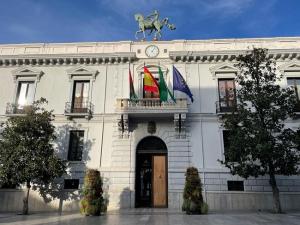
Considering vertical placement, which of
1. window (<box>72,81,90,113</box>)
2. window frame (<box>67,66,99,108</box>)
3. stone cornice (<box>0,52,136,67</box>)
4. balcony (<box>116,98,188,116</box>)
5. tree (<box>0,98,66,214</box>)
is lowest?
tree (<box>0,98,66,214</box>)

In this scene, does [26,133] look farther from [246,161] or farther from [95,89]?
[246,161]

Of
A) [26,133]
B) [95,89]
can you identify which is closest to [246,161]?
[95,89]

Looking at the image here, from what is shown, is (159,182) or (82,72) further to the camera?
(82,72)

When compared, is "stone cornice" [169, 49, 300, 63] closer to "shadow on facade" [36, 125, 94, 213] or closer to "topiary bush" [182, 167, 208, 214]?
"shadow on facade" [36, 125, 94, 213]

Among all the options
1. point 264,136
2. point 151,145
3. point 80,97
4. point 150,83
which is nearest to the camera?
point 264,136

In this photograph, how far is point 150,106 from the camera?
16906mm

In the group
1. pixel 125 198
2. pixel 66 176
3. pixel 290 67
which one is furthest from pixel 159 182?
pixel 290 67

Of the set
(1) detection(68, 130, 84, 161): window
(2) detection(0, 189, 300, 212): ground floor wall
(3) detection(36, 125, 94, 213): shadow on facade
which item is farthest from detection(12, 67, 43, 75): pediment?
(2) detection(0, 189, 300, 212): ground floor wall

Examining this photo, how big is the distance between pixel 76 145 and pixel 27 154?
360 centimetres

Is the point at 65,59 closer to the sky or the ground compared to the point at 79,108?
closer to the sky

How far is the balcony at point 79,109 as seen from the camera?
58.0 feet

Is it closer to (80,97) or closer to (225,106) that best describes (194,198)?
(225,106)

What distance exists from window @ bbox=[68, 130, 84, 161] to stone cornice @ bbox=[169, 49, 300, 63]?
822 cm

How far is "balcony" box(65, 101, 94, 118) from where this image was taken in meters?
17.7
